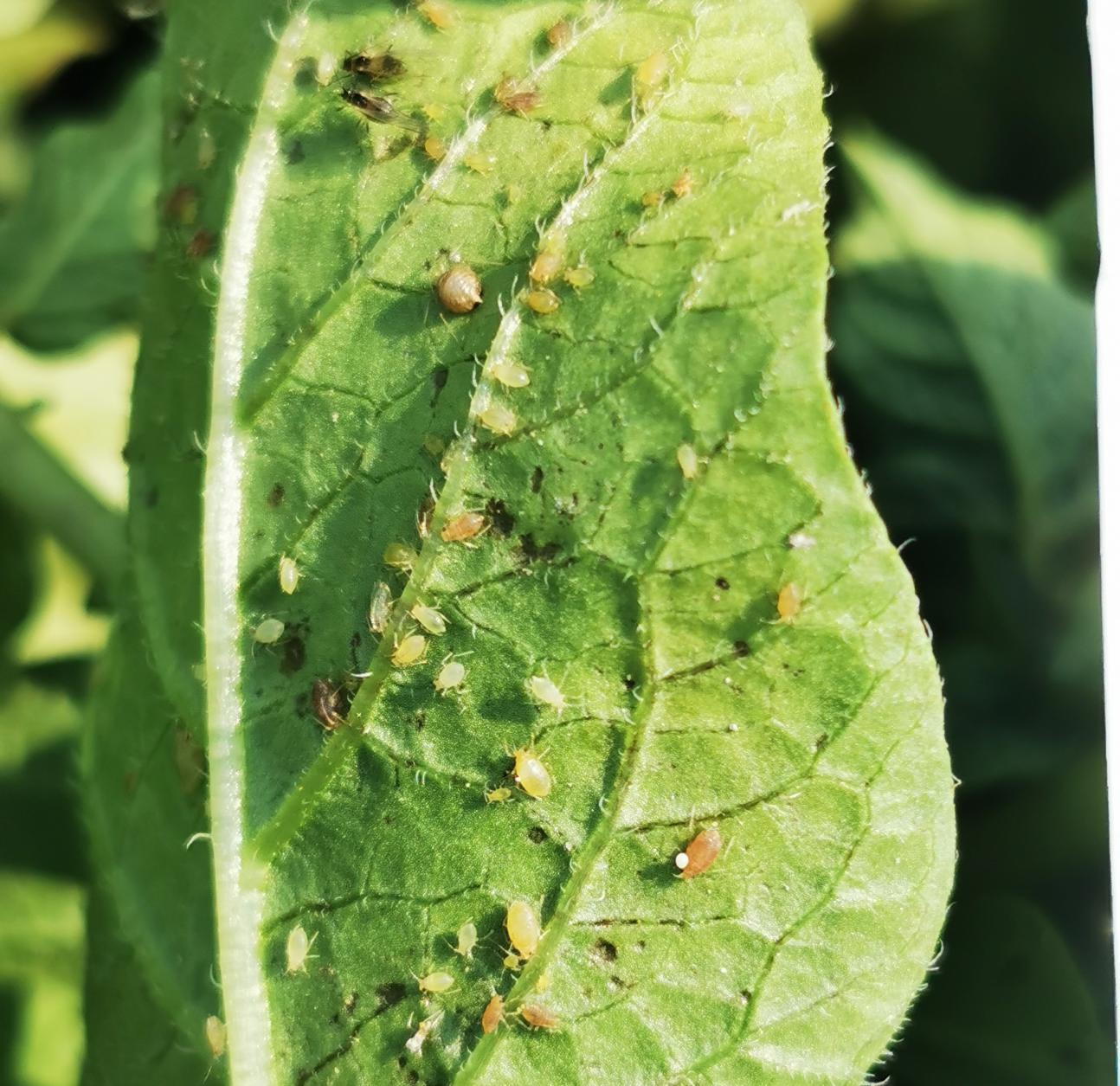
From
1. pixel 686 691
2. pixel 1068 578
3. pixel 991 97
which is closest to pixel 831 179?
pixel 991 97

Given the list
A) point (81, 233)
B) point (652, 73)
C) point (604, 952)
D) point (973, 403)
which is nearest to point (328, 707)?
point (604, 952)

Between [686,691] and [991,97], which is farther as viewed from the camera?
[991,97]

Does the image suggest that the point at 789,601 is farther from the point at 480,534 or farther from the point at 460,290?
the point at 460,290

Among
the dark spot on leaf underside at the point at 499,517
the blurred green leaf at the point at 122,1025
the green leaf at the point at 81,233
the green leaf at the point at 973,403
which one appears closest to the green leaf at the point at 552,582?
the dark spot on leaf underside at the point at 499,517

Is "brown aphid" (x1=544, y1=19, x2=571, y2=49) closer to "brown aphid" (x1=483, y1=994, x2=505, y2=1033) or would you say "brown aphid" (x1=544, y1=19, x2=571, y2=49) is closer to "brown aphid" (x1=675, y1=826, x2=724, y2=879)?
"brown aphid" (x1=675, y1=826, x2=724, y2=879)

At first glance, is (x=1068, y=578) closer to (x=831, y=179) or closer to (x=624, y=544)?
(x=831, y=179)

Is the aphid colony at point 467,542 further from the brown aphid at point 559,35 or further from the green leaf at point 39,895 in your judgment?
the green leaf at point 39,895
